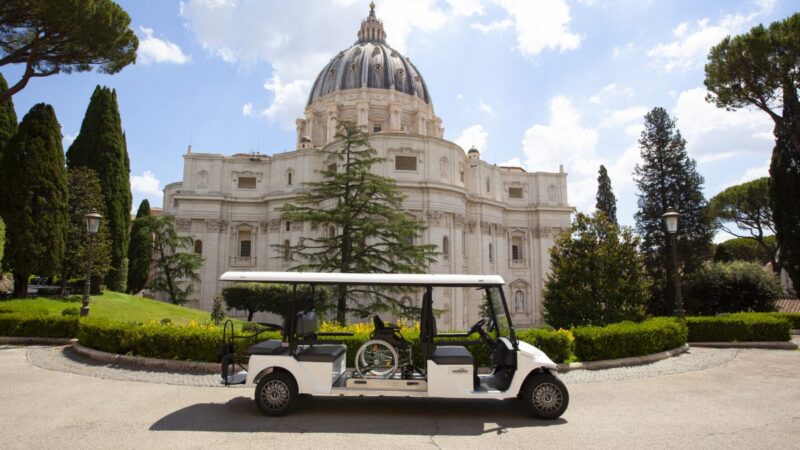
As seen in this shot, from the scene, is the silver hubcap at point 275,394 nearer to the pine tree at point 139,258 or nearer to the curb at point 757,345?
the curb at point 757,345

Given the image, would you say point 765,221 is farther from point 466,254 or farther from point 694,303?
point 466,254

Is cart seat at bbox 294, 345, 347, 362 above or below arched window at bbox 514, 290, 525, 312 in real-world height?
above

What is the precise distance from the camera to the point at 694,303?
24891 millimetres

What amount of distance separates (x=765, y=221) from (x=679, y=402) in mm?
45943

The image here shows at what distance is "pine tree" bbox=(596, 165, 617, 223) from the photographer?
47438 millimetres

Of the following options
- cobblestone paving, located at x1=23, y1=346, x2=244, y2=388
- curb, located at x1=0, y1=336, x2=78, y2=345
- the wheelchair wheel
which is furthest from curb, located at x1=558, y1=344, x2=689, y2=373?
curb, located at x1=0, y1=336, x2=78, y2=345

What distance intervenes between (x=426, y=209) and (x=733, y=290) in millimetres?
20018

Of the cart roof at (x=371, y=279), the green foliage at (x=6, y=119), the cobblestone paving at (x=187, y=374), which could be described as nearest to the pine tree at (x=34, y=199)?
the green foliage at (x=6, y=119)

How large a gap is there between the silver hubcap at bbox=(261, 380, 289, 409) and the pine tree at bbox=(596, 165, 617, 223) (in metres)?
45.9

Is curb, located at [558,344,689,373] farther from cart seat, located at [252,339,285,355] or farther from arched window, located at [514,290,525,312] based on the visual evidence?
arched window, located at [514,290,525,312]

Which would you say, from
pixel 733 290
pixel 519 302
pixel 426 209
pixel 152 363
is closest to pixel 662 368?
pixel 152 363

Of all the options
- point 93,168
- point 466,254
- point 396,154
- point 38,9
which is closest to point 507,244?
point 466,254

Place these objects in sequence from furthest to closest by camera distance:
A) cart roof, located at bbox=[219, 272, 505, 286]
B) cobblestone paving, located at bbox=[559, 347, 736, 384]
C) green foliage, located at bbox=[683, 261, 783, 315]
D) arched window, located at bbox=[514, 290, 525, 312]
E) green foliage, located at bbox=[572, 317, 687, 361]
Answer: arched window, located at bbox=[514, 290, 525, 312] < green foliage, located at bbox=[683, 261, 783, 315] < green foliage, located at bbox=[572, 317, 687, 361] < cobblestone paving, located at bbox=[559, 347, 736, 384] < cart roof, located at bbox=[219, 272, 505, 286]

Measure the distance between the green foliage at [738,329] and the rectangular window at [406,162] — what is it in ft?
76.9
